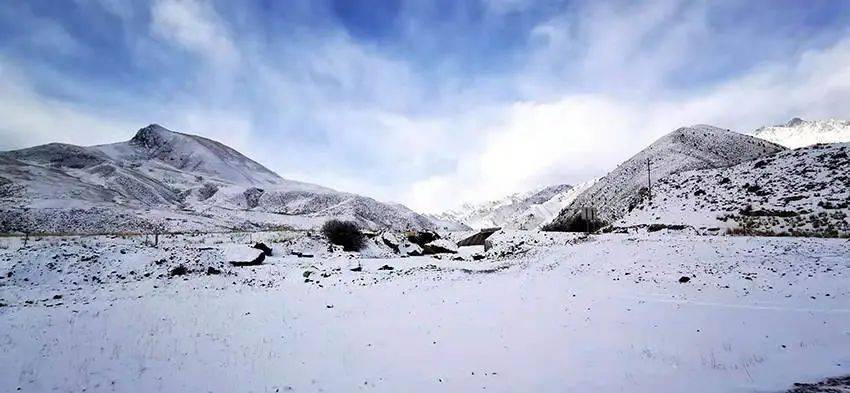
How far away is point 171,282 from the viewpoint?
2431 centimetres

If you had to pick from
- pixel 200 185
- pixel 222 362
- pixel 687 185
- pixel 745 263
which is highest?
pixel 200 185

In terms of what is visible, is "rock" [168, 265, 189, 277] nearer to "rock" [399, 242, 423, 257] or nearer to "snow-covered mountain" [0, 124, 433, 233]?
"rock" [399, 242, 423, 257]

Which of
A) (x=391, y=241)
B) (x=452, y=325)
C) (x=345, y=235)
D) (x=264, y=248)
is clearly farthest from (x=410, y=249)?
(x=452, y=325)

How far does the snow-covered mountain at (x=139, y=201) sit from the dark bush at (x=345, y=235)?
40.6 metres

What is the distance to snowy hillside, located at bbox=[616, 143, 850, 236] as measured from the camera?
107ft

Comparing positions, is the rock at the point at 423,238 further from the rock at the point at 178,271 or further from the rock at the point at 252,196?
the rock at the point at 252,196

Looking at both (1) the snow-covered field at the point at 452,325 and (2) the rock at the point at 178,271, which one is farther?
(2) the rock at the point at 178,271

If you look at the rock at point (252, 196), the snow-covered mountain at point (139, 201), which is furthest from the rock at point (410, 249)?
the rock at point (252, 196)

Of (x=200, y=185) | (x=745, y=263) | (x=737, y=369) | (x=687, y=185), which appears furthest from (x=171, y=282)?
(x=200, y=185)

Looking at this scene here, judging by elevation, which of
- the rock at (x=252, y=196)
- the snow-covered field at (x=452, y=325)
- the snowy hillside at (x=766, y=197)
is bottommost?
the snow-covered field at (x=452, y=325)

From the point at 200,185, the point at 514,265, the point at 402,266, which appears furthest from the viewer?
the point at 200,185

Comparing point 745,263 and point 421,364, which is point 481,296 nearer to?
point 421,364

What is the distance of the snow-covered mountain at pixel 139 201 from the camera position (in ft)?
241

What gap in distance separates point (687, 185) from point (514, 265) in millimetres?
35728
